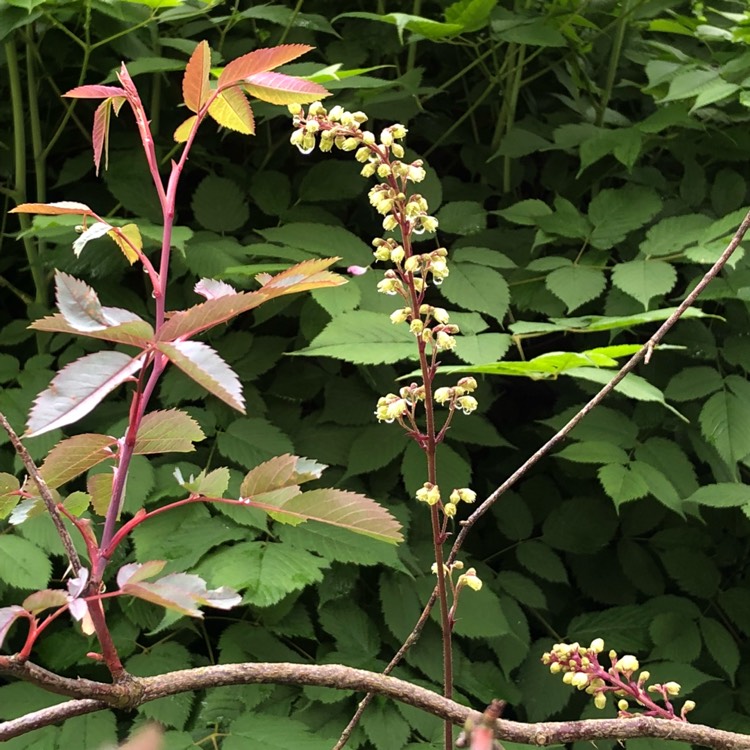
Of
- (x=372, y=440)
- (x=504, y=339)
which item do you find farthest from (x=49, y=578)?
(x=504, y=339)

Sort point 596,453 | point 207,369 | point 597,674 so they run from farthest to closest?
point 596,453 → point 597,674 → point 207,369

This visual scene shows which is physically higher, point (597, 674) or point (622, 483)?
point (597, 674)

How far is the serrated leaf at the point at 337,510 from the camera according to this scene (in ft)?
1.21

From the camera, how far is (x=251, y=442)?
3.67 ft

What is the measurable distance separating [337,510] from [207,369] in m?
0.11

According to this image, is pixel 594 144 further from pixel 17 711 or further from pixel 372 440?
pixel 17 711

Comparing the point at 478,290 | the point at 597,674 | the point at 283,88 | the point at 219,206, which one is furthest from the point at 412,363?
the point at 283,88

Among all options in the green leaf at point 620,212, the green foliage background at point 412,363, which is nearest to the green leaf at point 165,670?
the green foliage background at point 412,363

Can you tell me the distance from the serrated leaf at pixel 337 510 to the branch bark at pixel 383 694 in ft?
0.20

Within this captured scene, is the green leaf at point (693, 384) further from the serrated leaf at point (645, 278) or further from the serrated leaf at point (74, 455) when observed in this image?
the serrated leaf at point (74, 455)

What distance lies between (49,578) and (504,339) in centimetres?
59

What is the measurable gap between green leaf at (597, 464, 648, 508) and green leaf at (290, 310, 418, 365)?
1.05 ft

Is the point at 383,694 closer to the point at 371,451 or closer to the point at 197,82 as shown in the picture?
the point at 197,82

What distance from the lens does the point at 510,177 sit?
4.87ft
